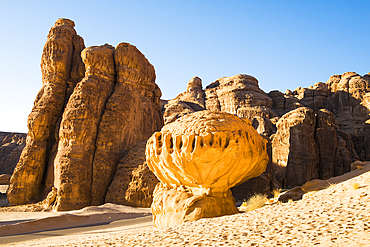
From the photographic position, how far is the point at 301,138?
24.0 metres

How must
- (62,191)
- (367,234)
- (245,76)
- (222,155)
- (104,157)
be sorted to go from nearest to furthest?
(367,234) → (222,155) → (62,191) → (104,157) → (245,76)

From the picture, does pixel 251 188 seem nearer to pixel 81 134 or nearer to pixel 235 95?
pixel 81 134

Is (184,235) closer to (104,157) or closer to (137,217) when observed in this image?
(137,217)

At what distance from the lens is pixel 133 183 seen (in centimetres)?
1464

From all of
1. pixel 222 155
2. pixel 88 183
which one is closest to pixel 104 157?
pixel 88 183

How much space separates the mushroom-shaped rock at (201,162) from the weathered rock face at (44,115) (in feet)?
44.6

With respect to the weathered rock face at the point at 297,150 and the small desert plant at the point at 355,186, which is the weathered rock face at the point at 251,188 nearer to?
the weathered rock face at the point at 297,150

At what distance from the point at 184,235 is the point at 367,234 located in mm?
3104

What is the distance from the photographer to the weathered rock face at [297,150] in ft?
76.6

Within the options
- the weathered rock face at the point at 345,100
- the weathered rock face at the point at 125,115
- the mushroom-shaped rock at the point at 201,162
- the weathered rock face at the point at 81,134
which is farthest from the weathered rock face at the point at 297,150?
the mushroom-shaped rock at the point at 201,162

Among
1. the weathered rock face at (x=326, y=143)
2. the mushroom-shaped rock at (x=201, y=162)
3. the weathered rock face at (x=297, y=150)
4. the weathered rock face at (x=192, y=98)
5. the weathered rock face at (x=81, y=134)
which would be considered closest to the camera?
the mushroom-shaped rock at (x=201, y=162)

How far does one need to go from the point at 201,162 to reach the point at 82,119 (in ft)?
35.7

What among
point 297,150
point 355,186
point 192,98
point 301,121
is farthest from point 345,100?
point 355,186

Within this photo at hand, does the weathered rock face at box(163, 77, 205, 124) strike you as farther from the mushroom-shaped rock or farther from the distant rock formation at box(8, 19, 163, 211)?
the mushroom-shaped rock
